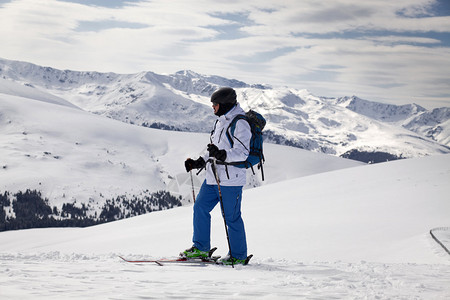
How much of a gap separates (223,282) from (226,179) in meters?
2.30

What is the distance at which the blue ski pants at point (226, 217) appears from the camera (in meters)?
7.56

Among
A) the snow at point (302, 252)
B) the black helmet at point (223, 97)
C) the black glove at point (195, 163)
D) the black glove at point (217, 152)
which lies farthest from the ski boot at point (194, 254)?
the black helmet at point (223, 97)

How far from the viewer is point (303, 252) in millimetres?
10781

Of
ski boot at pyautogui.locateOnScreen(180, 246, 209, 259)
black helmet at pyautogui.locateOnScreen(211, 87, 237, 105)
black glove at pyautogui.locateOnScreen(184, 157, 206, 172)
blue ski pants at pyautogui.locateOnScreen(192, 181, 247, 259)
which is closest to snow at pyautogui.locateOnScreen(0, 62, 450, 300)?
blue ski pants at pyautogui.locateOnScreen(192, 181, 247, 259)

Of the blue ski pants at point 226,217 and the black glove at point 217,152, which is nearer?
the black glove at point 217,152

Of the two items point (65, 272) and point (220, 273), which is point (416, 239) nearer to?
point (220, 273)

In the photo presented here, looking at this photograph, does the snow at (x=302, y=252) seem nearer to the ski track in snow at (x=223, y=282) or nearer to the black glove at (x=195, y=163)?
the ski track in snow at (x=223, y=282)

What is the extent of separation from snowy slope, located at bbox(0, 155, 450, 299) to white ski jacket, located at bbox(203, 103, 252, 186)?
1.60 m

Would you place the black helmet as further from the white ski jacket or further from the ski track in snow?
the ski track in snow

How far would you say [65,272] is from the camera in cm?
600

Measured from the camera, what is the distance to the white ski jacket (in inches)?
284

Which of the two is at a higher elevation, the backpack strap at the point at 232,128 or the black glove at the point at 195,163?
the backpack strap at the point at 232,128

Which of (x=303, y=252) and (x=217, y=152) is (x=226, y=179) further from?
(x=303, y=252)

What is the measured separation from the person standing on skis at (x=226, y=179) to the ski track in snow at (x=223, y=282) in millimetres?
593
